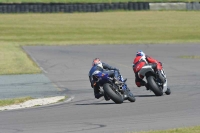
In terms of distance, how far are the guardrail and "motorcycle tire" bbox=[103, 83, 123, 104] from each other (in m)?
36.0

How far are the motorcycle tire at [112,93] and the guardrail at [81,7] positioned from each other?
36.0 meters

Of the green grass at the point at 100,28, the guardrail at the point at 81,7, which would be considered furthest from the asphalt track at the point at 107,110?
the guardrail at the point at 81,7

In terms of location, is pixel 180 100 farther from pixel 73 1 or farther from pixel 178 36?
pixel 73 1

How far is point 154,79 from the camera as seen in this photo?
58.4 ft

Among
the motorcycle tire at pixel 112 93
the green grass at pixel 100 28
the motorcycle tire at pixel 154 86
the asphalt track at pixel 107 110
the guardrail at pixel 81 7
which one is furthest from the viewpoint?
the guardrail at pixel 81 7

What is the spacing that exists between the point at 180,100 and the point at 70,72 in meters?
10.3

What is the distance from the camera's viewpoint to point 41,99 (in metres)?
17.9

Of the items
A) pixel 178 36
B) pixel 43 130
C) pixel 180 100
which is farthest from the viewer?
pixel 178 36

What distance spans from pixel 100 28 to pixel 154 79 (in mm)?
32597

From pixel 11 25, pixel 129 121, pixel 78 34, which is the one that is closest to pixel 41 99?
pixel 129 121

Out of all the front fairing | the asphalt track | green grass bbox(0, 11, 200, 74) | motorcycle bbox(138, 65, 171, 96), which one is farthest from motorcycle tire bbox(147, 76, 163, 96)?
green grass bbox(0, 11, 200, 74)

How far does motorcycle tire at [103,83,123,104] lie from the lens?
52.2 feet

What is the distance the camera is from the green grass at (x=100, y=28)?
4497 cm

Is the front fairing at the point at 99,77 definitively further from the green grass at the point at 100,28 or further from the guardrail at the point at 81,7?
the guardrail at the point at 81,7
